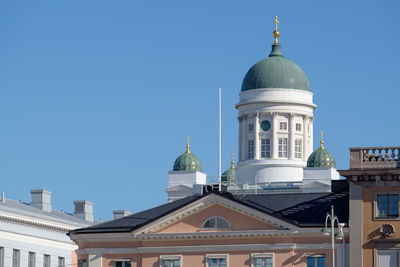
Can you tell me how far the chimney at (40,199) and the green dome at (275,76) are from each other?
53.5 m

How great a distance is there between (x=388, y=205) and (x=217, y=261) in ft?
32.8

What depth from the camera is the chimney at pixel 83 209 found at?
13538 centimetres

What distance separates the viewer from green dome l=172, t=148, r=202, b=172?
183625 millimetres

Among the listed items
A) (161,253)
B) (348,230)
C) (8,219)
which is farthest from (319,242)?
(8,219)

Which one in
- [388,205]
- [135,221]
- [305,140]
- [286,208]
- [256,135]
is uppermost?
[256,135]

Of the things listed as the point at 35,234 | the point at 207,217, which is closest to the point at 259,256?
the point at 207,217

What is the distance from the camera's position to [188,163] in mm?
183875

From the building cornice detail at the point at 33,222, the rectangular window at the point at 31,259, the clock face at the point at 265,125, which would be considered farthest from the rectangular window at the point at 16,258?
the clock face at the point at 265,125

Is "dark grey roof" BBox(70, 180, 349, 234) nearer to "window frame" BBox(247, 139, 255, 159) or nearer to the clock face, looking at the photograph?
the clock face

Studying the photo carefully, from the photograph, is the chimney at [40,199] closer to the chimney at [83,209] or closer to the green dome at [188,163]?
the chimney at [83,209]

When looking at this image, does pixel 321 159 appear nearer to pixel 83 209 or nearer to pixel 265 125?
pixel 265 125

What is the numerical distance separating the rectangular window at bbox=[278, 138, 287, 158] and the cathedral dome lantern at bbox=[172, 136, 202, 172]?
10.1 metres

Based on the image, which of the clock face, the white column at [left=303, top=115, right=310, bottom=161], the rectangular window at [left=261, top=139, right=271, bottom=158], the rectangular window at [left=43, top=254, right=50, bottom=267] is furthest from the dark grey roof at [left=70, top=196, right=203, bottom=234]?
the rectangular window at [left=261, top=139, right=271, bottom=158]

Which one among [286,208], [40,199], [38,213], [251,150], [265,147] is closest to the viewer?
[286,208]
